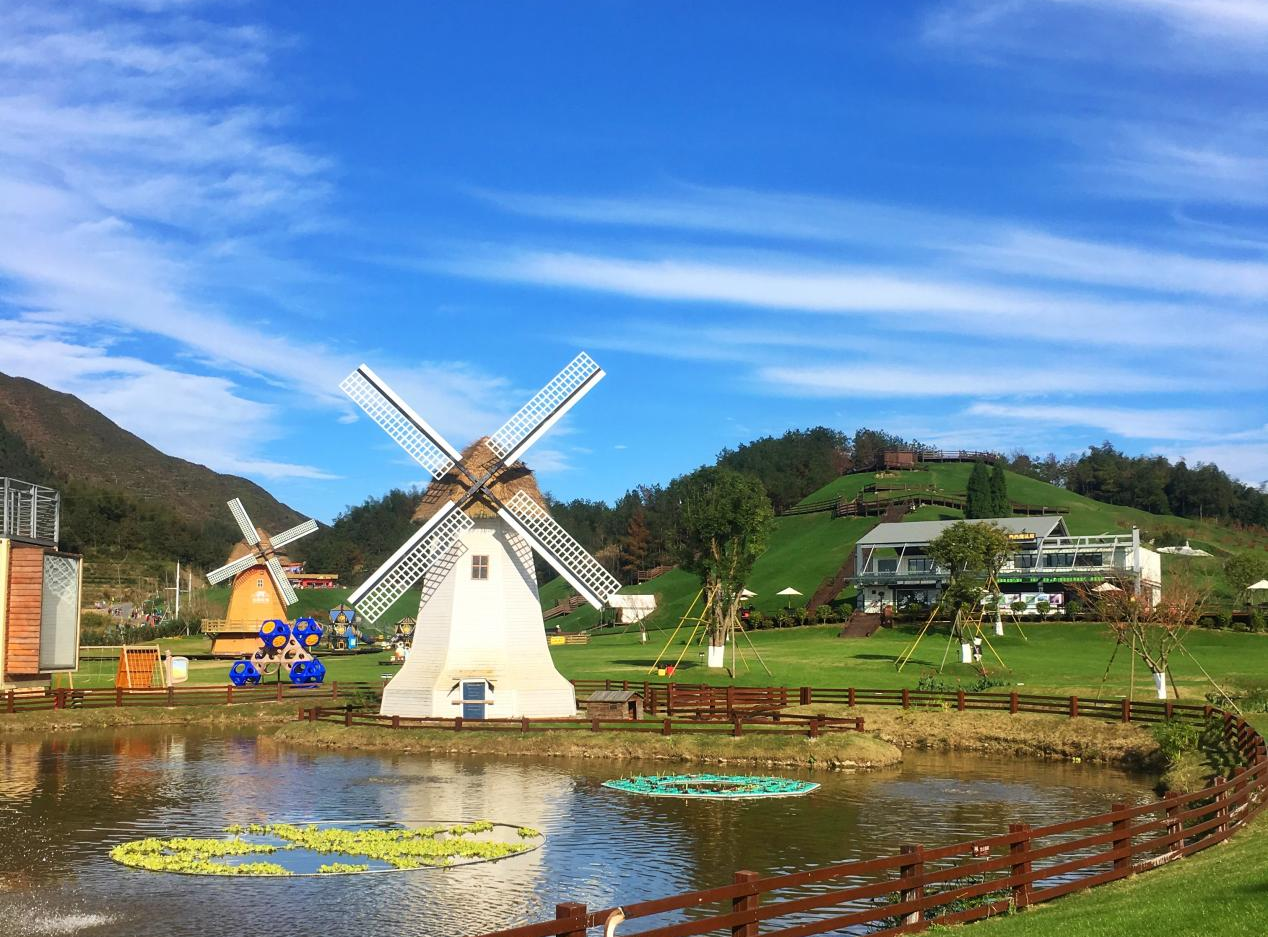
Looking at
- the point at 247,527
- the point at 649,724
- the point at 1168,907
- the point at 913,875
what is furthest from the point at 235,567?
the point at 1168,907

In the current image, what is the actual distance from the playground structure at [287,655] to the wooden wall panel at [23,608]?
9.84 meters

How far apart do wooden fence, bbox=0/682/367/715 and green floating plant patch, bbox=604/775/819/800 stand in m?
19.9

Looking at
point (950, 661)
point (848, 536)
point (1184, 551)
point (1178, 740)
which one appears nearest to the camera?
point (1178, 740)

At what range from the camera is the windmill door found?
131 ft

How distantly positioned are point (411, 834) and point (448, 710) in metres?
16.5

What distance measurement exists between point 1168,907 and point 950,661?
148 ft

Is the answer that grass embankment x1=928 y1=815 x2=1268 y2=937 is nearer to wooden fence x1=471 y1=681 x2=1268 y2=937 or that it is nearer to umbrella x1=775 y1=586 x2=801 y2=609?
wooden fence x1=471 y1=681 x2=1268 y2=937

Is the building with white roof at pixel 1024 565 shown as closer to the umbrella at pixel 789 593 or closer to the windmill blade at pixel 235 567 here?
the umbrella at pixel 789 593

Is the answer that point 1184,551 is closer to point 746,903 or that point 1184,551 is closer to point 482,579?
point 482,579

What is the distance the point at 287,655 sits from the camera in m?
56.4

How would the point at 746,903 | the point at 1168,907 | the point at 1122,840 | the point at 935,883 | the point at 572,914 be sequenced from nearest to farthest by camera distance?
the point at 572,914, the point at 746,903, the point at 1168,907, the point at 1122,840, the point at 935,883

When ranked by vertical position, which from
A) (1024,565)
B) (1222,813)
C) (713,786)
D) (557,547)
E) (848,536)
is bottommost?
(713,786)

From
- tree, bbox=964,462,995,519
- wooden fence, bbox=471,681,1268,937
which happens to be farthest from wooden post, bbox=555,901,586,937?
tree, bbox=964,462,995,519

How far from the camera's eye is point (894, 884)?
571 inches
